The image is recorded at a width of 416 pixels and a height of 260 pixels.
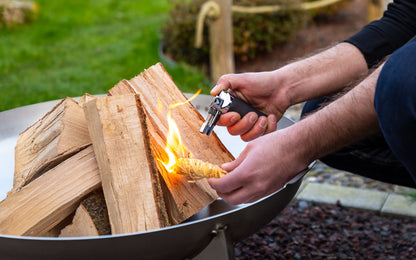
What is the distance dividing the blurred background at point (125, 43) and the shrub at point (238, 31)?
0.03 feet

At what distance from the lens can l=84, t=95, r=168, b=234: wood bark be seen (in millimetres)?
1236

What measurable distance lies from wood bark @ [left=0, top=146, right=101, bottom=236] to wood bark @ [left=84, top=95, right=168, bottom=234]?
0.20 feet

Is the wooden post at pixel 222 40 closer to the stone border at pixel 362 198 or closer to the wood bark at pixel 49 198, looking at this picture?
the stone border at pixel 362 198

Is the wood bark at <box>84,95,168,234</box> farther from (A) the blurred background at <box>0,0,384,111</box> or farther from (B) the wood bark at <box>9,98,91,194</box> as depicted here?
(A) the blurred background at <box>0,0,384,111</box>

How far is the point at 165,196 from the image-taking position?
54.4 inches

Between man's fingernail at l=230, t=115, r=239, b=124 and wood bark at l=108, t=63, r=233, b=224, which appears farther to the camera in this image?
man's fingernail at l=230, t=115, r=239, b=124

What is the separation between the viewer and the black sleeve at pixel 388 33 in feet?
5.88

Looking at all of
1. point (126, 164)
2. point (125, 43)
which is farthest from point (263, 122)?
point (125, 43)

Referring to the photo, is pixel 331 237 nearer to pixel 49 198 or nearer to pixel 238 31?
pixel 49 198

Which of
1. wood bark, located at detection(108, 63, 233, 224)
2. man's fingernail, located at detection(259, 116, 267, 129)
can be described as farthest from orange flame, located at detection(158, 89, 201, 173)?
man's fingernail, located at detection(259, 116, 267, 129)

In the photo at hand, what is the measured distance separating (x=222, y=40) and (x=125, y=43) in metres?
1.56

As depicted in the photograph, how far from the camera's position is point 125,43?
4.97 m

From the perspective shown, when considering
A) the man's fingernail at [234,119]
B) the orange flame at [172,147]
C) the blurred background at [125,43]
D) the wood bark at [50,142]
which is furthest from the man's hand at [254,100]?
the blurred background at [125,43]

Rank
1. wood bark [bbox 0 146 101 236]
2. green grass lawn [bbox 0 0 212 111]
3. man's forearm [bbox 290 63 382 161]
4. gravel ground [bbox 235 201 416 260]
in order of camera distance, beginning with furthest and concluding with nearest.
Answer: green grass lawn [bbox 0 0 212 111] < gravel ground [bbox 235 201 416 260] < wood bark [bbox 0 146 101 236] < man's forearm [bbox 290 63 382 161]
